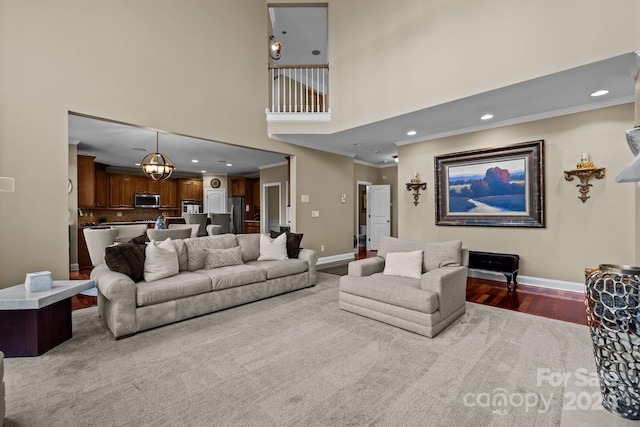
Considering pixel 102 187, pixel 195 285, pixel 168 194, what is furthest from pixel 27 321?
pixel 168 194

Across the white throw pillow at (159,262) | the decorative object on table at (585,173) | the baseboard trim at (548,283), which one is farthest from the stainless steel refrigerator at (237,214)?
the decorative object on table at (585,173)

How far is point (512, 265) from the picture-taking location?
4234 mm

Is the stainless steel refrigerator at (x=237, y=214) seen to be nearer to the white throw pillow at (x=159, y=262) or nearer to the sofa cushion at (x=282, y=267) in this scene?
the sofa cushion at (x=282, y=267)

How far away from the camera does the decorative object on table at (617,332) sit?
1.45 metres

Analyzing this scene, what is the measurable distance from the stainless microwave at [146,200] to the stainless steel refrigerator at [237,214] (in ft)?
7.70

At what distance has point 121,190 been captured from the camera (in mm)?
8680

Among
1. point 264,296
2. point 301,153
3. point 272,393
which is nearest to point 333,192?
point 301,153

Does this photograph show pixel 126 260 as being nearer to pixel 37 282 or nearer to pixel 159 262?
pixel 159 262

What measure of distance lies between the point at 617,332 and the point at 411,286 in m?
1.60

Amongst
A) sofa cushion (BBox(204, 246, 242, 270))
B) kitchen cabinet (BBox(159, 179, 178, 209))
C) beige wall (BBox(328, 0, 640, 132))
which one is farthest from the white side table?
kitchen cabinet (BBox(159, 179, 178, 209))

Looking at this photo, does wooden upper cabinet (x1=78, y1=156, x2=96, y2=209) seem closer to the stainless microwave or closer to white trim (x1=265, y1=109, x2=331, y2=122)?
the stainless microwave

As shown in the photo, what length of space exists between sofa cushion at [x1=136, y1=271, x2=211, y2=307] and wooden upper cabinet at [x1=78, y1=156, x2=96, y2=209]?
16.9ft

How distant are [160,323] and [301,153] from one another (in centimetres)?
422

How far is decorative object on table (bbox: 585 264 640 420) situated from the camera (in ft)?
4.76
